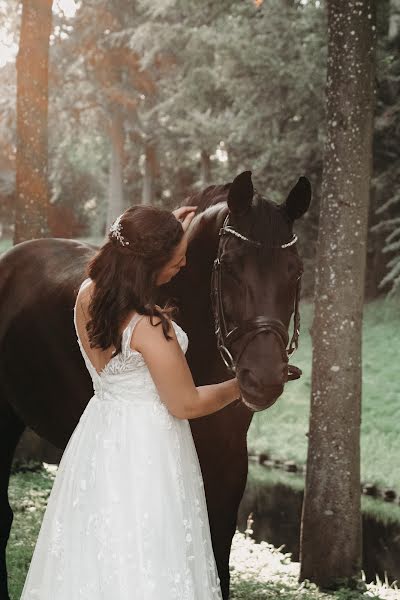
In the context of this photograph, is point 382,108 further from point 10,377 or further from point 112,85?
point 10,377

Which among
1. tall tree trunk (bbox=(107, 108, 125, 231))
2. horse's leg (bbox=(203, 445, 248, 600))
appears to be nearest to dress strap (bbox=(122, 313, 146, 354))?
horse's leg (bbox=(203, 445, 248, 600))

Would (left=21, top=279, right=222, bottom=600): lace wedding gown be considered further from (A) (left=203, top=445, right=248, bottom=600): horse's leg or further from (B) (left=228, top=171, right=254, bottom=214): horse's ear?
(A) (left=203, top=445, right=248, bottom=600): horse's leg

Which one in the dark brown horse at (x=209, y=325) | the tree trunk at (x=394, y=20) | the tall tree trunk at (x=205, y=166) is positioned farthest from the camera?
the tall tree trunk at (x=205, y=166)

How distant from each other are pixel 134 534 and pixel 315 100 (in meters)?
15.2

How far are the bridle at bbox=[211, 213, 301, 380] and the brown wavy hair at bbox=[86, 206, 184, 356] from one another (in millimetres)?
373

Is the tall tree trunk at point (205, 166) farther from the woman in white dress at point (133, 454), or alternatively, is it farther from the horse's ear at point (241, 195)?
the woman in white dress at point (133, 454)

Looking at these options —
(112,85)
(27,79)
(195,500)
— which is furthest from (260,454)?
(112,85)

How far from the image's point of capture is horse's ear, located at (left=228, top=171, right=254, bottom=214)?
3258 mm

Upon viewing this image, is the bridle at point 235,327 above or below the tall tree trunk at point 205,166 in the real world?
below

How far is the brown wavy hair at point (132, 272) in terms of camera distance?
Answer: 281 centimetres

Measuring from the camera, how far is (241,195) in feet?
10.8

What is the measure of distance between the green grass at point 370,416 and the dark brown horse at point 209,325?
5.43m

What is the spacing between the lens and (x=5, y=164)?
31.6 meters

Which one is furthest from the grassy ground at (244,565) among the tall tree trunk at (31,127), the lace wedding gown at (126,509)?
the tall tree trunk at (31,127)
